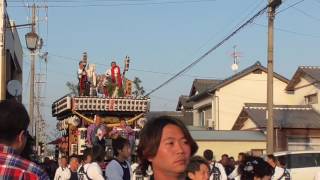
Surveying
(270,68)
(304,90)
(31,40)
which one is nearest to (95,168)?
(31,40)

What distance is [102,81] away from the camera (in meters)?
18.2

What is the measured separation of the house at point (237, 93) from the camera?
4500 cm

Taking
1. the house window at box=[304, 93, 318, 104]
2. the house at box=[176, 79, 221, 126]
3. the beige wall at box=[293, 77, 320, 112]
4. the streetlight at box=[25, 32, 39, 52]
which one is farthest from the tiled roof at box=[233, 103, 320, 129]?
the streetlight at box=[25, 32, 39, 52]

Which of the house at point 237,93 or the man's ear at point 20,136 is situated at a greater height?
the house at point 237,93

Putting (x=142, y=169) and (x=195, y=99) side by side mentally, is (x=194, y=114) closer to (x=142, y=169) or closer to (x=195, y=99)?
(x=195, y=99)

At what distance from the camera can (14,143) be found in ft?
11.3

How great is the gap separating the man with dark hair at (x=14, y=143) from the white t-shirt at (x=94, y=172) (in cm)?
610

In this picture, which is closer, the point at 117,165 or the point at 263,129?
the point at 117,165

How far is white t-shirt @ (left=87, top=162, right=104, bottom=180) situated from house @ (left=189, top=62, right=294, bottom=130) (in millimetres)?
35008

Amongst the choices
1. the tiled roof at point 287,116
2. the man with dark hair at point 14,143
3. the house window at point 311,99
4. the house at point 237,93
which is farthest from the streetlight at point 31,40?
the house at point 237,93

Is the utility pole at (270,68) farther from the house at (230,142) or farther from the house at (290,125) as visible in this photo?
the house at (230,142)

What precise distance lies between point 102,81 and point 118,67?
2.22ft

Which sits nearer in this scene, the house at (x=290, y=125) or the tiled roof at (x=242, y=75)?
the house at (x=290, y=125)

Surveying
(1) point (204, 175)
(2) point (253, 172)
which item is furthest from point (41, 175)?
(2) point (253, 172)
